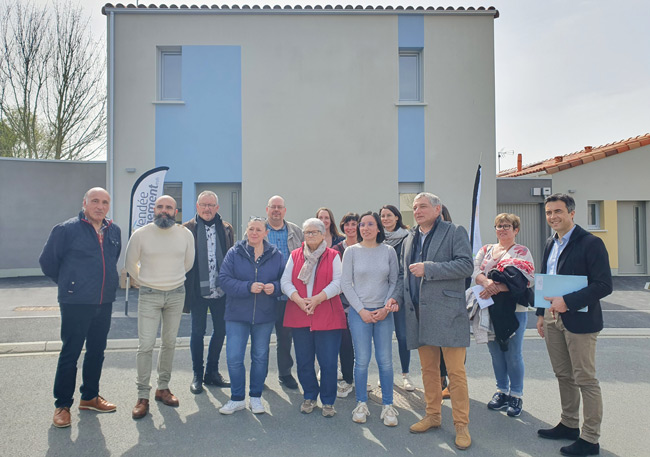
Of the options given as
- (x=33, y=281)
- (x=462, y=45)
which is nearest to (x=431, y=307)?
(x=462, y=45)

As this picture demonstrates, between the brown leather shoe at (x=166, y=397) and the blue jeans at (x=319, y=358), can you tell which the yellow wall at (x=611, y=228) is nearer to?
the blue jeans at (x=319, y=358)

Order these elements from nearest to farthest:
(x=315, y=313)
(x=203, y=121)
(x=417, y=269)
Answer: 1. (x=417, y=269)
2. (x=315, y=313)
3. (x=203, y=121)

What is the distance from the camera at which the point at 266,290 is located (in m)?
4.41

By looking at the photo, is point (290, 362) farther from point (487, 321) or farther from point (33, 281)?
point (33, 281)

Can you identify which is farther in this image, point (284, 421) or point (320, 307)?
point (320, 307)

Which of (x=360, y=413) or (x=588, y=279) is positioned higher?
(x=588, y=279)

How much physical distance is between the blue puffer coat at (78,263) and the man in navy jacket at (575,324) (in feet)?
13.3

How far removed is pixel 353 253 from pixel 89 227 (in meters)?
2.56

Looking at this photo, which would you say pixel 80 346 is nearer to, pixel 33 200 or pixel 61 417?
pixel 61 417

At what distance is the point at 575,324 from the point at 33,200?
17.1 metres

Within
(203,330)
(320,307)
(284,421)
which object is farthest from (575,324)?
(203,330)

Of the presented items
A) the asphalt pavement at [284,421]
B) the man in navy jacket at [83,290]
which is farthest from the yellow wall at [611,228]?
the man in navy jacket at [83,290]

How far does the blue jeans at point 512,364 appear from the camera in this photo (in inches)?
176

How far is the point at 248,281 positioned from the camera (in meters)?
4.51
